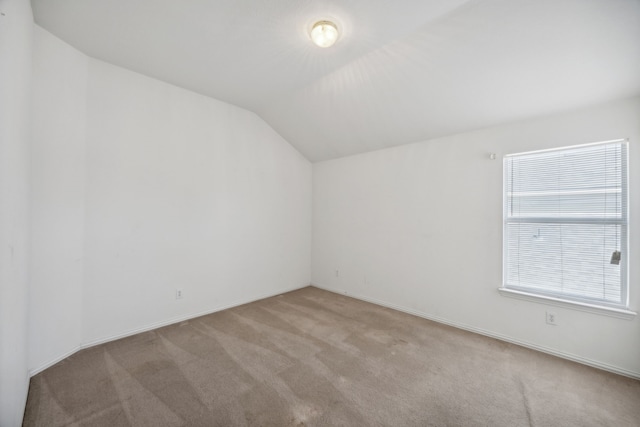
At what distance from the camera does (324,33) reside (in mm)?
2047

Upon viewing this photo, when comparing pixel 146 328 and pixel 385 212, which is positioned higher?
pixel 385 212

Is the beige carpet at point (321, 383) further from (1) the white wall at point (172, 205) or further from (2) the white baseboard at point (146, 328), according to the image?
(1) the white wall at point (172, 205)

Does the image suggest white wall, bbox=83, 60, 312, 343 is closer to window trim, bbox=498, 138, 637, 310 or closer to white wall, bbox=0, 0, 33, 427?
white wall, bbox=0, 0, 33, 427

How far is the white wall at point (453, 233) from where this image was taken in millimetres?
2244

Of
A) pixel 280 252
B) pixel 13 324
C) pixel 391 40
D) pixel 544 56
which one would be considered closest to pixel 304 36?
pixel 391 40

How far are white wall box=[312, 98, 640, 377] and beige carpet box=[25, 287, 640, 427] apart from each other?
271mm

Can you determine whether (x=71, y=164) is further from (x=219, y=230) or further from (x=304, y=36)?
(x=304, y=36)

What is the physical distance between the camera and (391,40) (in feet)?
7.30

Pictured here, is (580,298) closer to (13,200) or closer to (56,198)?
(13,200)

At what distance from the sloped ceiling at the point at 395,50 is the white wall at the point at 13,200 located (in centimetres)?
66

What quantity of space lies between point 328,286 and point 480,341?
7.84 feet

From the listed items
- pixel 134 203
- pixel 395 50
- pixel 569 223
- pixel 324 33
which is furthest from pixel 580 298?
pixel 134 203

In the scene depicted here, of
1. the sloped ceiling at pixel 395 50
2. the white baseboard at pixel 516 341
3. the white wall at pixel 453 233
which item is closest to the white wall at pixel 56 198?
the sloped ceiling at pixel 395 50

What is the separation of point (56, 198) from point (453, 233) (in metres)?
4.11
